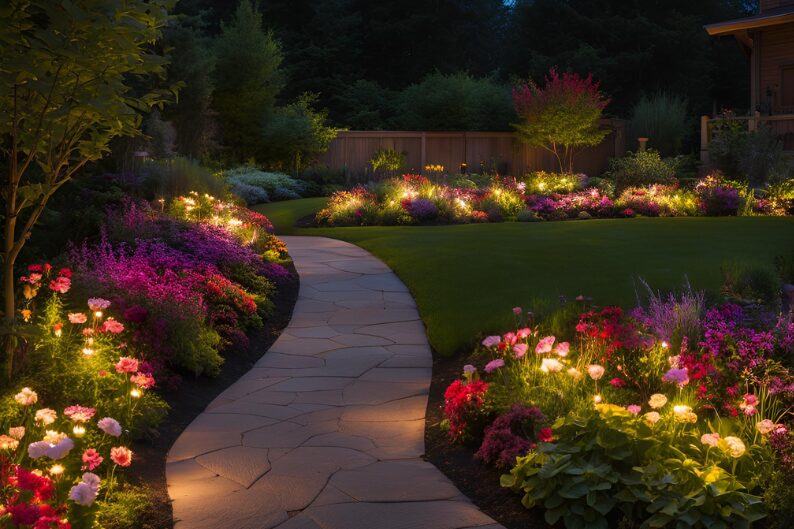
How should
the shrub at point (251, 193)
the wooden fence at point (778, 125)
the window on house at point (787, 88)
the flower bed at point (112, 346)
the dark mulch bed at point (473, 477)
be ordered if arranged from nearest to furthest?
the flower bed at point (112, 346) → the dark mulch bed at point (473, 477) → the wooden fence at point (778, 125) → the shrub at point (251, 193) → the window on house at point (787, 88)

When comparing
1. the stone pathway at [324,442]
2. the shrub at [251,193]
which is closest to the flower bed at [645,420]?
the stone pathway at [324,442]

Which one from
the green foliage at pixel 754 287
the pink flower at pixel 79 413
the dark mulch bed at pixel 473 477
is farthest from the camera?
the green foliage at pixel 754 287

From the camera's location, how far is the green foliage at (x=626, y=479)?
3.74 meters

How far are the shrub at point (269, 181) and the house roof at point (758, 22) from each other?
12.1 meters

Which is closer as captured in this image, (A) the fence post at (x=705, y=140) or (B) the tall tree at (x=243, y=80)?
(A) the fence post at (x=705, y=140)

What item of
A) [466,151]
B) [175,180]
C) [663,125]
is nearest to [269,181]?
[466,151]

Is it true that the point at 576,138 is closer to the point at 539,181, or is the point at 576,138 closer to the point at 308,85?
the point at 539,181

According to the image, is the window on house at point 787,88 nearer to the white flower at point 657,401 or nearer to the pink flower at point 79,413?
the white flower at point 657,401

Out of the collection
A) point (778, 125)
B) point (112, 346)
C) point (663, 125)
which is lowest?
point (112, 346)

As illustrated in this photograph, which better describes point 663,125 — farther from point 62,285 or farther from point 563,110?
point 62,285

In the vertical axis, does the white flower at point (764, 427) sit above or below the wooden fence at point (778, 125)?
below

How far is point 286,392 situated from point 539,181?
1623 centimetres

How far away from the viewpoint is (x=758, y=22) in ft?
72.9

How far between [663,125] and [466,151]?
6482 millimetres
